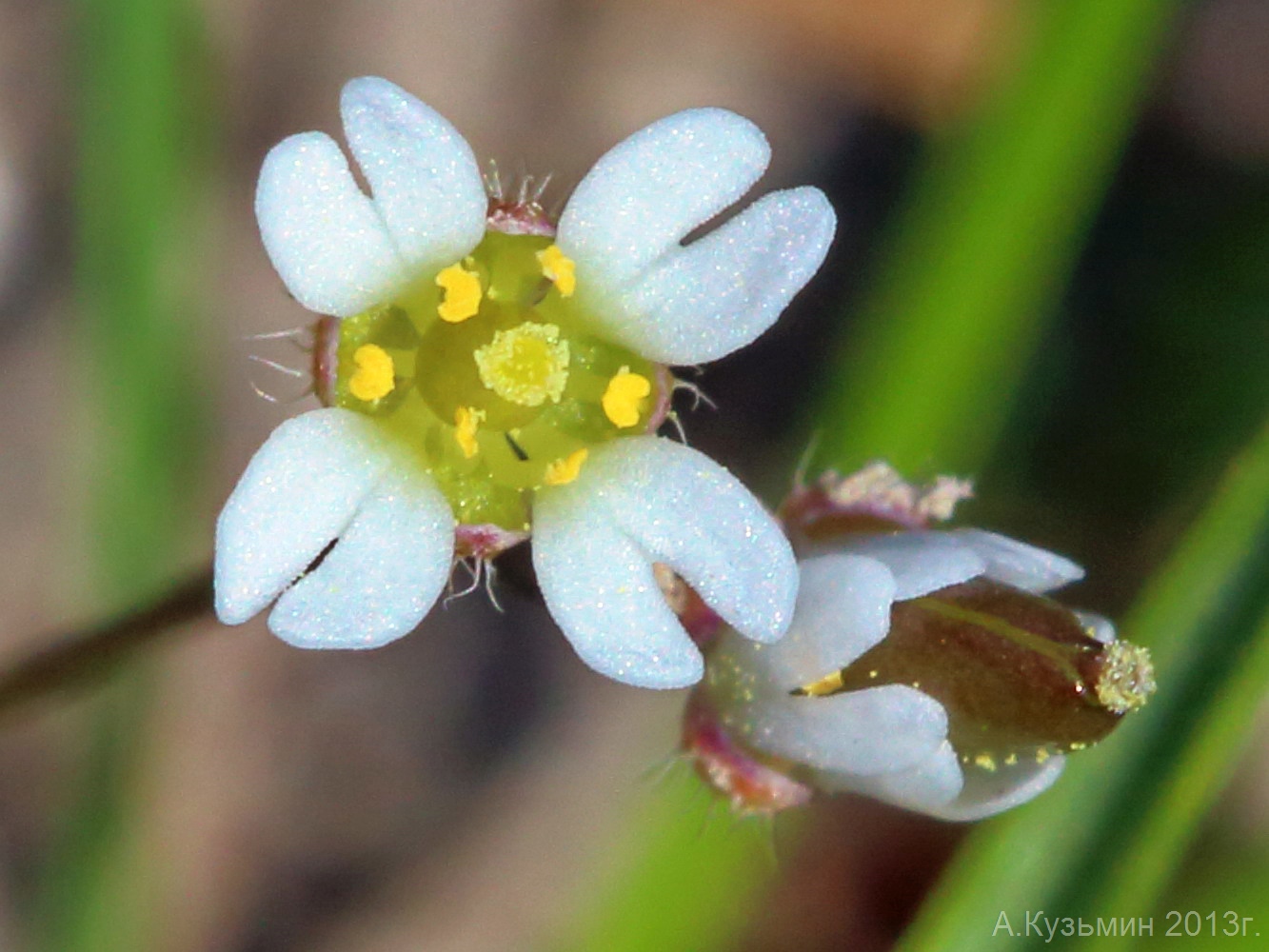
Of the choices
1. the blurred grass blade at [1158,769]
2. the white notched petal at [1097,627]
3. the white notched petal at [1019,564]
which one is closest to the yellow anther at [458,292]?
the white notched petal at [1019,564]

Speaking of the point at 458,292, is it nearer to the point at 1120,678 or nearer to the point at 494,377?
the point at 494,377

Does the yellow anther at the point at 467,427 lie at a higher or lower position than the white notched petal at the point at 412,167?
lower

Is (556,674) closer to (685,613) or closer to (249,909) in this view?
(249,909)

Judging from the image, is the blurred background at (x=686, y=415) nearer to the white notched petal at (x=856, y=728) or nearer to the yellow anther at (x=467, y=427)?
the white notched petal at (x=856, y=728)

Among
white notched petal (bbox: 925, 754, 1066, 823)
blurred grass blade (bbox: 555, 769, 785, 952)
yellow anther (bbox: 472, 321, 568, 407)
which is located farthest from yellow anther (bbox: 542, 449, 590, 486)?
blurred grass blade (bbox: 555, 769, 785, 952)

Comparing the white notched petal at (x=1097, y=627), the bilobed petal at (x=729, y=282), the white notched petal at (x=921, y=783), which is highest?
the bilobed petal at (x=729, y=282)

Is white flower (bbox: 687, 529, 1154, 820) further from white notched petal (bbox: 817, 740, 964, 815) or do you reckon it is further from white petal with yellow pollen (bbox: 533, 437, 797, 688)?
white petal with yellow pollen (bbox: 533, 437, 797, 688)
